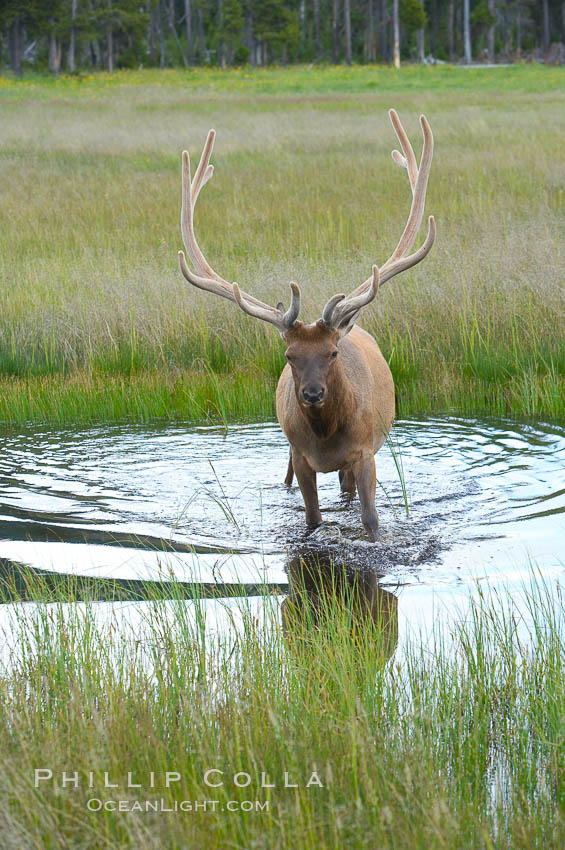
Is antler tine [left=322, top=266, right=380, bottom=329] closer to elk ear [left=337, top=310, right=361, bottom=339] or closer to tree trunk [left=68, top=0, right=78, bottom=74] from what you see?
elk ear [left=337, top=310, right=361, bottom=339]

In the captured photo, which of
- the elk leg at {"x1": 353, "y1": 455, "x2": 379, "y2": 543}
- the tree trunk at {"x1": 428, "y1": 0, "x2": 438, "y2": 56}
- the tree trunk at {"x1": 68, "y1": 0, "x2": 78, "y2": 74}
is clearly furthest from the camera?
Result: the tree trunk at {"x1": 428, "y1": 0, "x2": 438, "y2": 56}

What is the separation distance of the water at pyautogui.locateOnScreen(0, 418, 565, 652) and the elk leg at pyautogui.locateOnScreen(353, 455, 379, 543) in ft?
0.32

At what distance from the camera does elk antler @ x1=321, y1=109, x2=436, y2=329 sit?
5246 mm

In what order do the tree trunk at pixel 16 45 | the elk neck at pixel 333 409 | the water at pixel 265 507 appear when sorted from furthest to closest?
the tree trunk at pixel 16 45, the elk neck at pixel 333 409, the water at pixel 265 507

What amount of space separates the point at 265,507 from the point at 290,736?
135 inches

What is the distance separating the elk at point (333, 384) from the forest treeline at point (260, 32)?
57114 millimetres

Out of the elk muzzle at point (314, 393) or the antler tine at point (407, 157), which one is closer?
the elk muzzle at point (314, 393)

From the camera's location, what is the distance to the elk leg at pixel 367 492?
5.57 meters

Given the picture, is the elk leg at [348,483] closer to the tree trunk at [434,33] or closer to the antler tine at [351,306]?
the antler tine at [351,306]

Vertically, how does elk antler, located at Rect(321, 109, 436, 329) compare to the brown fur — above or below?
above

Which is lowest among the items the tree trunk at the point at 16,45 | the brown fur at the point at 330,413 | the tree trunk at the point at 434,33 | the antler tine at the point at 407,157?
the brown fur at the point at 330,413

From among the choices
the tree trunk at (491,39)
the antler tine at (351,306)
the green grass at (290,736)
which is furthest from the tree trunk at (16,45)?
the green grass at (290,736)

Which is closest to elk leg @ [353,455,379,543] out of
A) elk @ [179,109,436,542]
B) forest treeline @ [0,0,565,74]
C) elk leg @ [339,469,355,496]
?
elk @ [179,109,436,542]

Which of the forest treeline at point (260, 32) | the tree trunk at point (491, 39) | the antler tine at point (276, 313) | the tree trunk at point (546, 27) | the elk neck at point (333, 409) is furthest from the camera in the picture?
the tree trunk at point (546, 27)
